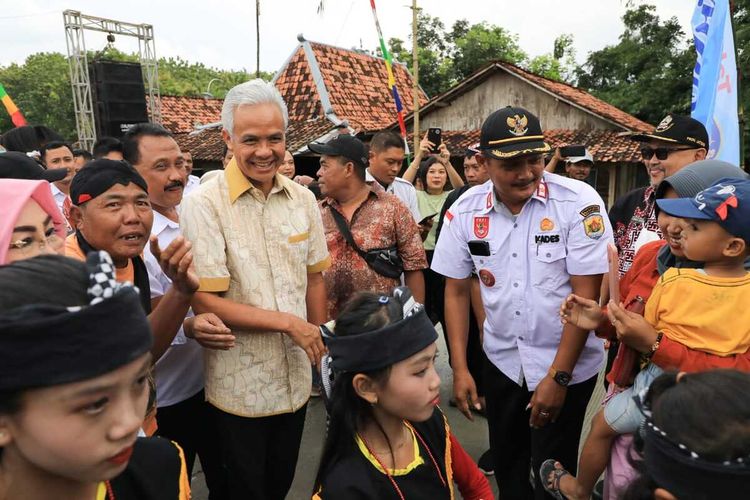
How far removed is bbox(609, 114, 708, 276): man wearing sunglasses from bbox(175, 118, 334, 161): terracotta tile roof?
10.3m

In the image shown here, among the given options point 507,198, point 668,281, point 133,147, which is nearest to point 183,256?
point 133,147

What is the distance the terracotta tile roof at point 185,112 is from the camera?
18.8 metres

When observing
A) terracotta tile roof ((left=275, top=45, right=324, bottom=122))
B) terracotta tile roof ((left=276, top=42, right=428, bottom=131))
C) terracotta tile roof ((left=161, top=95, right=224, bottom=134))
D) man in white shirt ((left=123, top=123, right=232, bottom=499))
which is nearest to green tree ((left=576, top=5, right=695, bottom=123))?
terracotta tile roof ((left=276, top=42, right=428, bottom=131))

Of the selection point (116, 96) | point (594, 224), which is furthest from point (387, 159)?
point (116, 96)

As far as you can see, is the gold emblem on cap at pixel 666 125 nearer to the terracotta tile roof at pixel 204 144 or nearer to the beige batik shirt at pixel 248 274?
the beige batik shirt at pixel 248 274

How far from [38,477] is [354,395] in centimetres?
93

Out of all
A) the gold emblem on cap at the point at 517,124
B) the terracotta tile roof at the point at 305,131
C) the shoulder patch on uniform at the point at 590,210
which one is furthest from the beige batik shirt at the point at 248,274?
the terracotta tile roof at the point at 305,131

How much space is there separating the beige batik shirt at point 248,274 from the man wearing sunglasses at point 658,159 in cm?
188

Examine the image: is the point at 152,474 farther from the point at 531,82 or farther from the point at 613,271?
the point at 531,82

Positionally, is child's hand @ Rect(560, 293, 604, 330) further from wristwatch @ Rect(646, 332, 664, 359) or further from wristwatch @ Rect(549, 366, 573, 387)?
wristwatch @ Rect(549, 366, 573, 387)

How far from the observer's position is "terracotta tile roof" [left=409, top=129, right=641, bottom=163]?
37.3 feet

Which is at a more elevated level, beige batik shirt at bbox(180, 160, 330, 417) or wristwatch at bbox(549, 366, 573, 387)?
beige batik shirt at bbox(180, 160, 330, 417)

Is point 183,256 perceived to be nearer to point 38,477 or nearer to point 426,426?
point 38,477

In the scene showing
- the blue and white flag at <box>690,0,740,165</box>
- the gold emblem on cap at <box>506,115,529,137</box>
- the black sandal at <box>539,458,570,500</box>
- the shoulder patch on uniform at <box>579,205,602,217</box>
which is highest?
the blue and white flag at <box>690,0,740,165</box>
